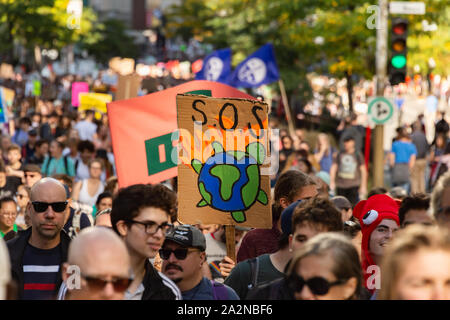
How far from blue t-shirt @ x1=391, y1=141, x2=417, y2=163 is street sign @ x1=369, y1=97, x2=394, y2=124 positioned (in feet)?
4.32

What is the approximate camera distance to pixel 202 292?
4746mm

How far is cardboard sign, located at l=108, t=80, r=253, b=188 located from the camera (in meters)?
8.12

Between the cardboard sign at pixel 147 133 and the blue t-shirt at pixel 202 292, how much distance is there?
328 centimetres

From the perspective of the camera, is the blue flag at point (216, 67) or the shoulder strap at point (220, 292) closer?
the shoulder strap at point (220, 292)

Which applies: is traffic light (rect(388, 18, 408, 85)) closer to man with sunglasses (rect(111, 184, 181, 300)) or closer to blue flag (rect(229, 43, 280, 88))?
blue flag (rect(229, 43, 280, 88))

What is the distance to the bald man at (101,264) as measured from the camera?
353 cm

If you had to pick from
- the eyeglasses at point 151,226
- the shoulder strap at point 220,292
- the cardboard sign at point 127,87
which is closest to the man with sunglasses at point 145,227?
the eyeglasses at point 151,226

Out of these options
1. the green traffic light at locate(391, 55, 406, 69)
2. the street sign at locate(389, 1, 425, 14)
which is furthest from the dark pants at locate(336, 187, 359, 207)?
the street sign at locate(389, 1, 425, 14)

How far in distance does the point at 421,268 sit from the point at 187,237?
178cm

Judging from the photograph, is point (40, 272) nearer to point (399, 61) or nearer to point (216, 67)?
→ point (399, 61)

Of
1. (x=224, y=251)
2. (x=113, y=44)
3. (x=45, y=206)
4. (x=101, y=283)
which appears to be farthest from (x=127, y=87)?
(x=113, y=44)

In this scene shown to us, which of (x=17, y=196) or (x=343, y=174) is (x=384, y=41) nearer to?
(x=343, y=174)

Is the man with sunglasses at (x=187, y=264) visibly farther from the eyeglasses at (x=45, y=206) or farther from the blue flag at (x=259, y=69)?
the blue flag at (x=259, y=69)
